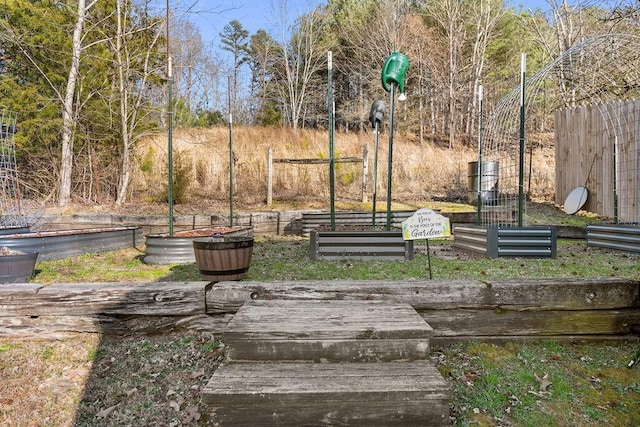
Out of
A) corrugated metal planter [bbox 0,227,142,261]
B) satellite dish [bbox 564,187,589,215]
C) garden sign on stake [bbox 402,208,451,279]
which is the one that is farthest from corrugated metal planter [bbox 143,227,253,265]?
satellite dish [bbox 564,187,589,215]

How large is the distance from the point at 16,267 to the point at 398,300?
3567mm

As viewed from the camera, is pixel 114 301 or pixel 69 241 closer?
pixel 114 301

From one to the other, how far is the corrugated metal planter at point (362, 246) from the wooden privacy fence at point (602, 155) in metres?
4.78

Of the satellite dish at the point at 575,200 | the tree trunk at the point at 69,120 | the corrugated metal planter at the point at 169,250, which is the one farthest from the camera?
the tree trunk at the point at 69,120

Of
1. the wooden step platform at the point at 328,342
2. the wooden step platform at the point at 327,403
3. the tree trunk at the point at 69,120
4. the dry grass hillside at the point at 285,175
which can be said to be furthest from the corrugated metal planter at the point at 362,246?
the tree trunk at the point at 69,120

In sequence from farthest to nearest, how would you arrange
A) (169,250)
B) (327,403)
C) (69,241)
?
1. (69,241)
2. (169,250)
3. (327,403)

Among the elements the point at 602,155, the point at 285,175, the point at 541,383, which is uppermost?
the point at 602,155

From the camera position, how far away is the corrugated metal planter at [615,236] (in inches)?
219

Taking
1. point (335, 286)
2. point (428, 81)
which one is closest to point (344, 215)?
point (335, 286)

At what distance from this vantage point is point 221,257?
11.8ft

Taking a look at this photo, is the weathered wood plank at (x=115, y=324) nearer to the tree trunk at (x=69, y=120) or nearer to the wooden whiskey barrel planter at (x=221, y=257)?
the wooden whiskey barrel planter at (x=221, y=257)

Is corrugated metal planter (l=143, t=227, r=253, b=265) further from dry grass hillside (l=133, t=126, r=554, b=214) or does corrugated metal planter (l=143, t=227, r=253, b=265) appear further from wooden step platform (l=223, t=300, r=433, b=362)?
dry grass hillside (l=133, t=126, r=554, b=214)

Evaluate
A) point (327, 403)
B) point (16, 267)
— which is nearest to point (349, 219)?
point (16, 267)

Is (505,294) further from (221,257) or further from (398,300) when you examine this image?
(221,257)
